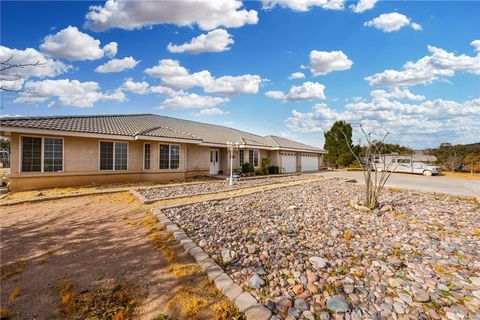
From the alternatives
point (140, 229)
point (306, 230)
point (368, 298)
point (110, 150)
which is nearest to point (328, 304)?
point (368, 298)

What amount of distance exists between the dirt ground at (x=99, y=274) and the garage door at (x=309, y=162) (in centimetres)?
2296

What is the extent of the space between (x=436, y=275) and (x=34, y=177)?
1481 cm

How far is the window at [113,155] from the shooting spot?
12.4 meters

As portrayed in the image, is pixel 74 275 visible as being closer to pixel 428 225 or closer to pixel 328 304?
pixel 328 304

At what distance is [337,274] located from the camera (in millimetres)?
3422

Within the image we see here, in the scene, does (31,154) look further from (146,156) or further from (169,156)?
(169,156)

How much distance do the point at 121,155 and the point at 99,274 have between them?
434 inches

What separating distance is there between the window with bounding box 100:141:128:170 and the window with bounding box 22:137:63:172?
73.1 inches

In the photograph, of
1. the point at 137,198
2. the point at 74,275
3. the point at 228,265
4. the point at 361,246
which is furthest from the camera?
the point at 137,198

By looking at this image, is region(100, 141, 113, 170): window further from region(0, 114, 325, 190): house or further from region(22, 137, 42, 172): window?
region(22, 137, 42, 172): window

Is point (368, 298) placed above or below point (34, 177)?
below

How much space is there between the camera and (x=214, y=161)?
60.5 ft

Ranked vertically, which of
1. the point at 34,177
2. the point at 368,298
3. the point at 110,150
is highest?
the point at 110,150

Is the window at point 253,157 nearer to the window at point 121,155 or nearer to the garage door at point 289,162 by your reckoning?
the garage door at point 289,162
